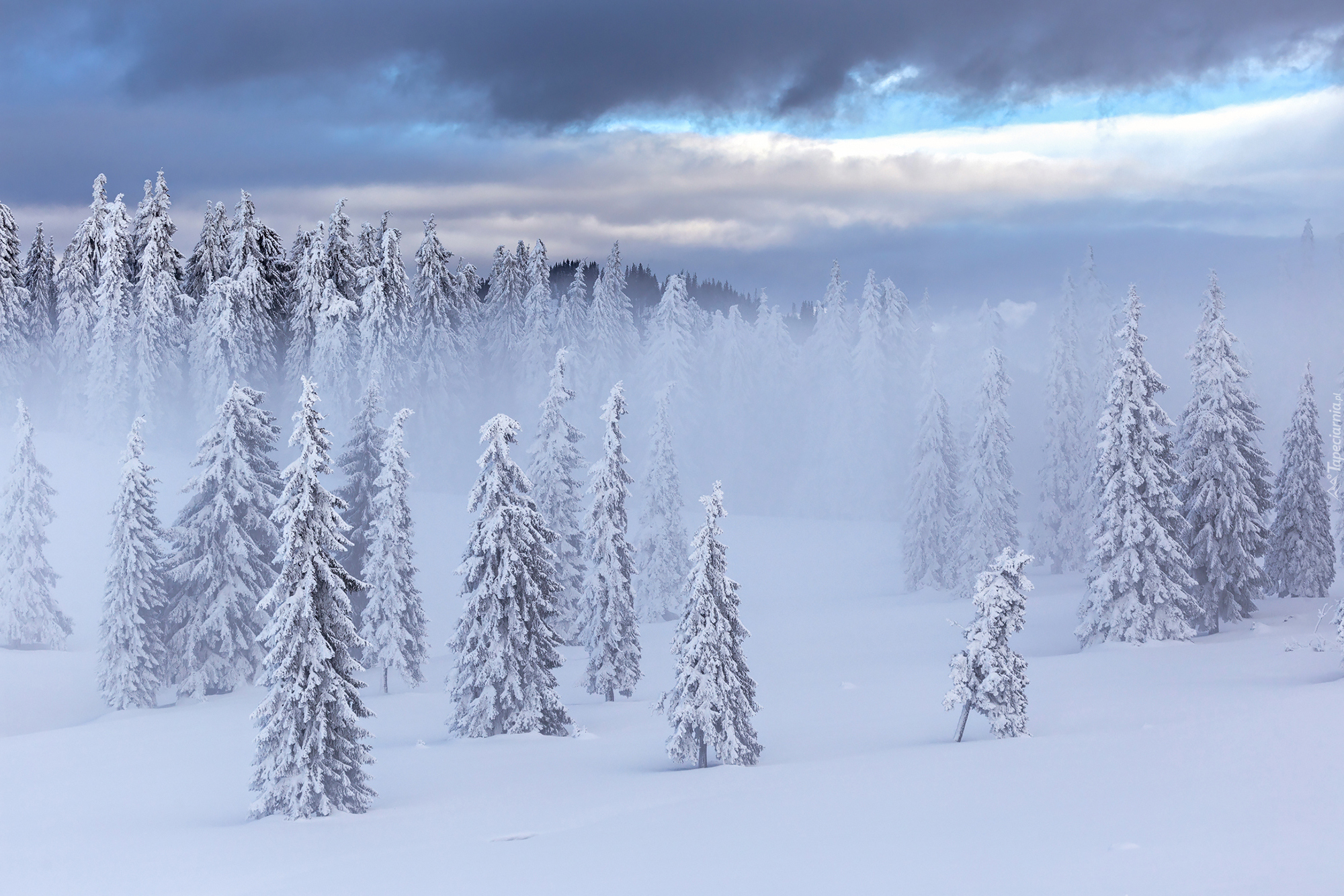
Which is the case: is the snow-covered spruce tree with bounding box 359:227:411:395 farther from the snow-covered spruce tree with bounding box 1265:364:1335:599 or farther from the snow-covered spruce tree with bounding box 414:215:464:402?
the snow-covered spruce tree with bounding box 1265:364:1335:599

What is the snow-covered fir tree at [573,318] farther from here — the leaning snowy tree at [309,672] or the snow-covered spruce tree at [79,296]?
the leaning snowy tree at [309,672]

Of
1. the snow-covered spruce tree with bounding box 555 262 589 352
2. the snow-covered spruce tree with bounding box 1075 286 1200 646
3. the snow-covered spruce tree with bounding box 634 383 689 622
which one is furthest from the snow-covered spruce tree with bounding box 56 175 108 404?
the snow-covered spruce tree with bounding box 1075 286 1200 646

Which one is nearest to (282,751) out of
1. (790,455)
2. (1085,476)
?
(1085,476)

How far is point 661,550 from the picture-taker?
5528 centimetres

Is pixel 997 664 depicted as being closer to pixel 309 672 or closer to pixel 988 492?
pixel 309 672

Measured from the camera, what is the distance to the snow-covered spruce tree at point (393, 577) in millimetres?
39656

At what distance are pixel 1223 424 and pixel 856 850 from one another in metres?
34.0

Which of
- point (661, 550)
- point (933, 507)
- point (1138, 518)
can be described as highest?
point (1138, 518)

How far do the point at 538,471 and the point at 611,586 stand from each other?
9671 mm

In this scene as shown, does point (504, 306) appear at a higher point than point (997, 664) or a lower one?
higher

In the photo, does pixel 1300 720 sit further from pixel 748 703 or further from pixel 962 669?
pixel 748 703

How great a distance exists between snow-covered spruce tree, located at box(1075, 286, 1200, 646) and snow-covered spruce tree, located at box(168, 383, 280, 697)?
33.0m

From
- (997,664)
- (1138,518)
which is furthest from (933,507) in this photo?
(997,664)

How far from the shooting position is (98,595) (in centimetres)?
5456
